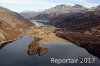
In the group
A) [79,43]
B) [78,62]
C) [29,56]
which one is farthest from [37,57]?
[79,43]

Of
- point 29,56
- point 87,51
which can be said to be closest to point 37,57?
point 29,56

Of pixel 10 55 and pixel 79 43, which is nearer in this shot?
pixel 10 55

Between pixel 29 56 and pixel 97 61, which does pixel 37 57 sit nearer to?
pixel 29 56

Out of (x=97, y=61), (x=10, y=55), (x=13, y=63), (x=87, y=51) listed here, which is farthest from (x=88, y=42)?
(x=13, y=63)

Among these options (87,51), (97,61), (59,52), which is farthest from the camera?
(87,51)

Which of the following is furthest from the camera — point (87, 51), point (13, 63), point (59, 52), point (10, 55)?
point (87, 51)

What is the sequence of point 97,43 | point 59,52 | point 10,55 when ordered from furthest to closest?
point 97,43 < point 59,52 < point 10,55

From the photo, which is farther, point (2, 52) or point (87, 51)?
point (87, 51)

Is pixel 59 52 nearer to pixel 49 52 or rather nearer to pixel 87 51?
pixel 49 52

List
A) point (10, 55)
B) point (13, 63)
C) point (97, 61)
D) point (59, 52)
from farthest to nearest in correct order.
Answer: point (59, 52)
point (10, 55)
point (97, 61)
point (13, 63)
